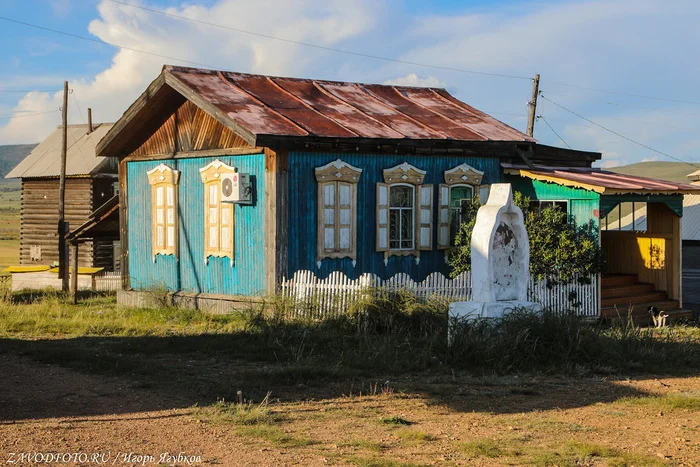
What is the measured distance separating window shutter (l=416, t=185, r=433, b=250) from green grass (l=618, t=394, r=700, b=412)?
8393 mm

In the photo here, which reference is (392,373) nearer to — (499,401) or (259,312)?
(499,401)

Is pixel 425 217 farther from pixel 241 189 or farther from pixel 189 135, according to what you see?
pixel 189 135

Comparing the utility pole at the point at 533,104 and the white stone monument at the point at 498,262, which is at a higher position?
the utility pole at the point at 533,104

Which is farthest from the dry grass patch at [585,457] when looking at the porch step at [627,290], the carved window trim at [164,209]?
the carved window trim at [164,209]

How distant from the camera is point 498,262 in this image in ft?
41.6

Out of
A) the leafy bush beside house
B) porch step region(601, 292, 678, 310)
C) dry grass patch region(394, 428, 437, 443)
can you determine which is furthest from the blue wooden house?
dry grass patch region(394, 428, 437, 443)

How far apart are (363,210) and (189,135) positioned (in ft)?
12.8

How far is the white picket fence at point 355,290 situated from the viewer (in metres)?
14.7

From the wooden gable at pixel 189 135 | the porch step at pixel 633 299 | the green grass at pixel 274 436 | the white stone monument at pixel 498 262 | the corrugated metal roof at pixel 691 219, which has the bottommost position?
the green grass at pixel 274 436

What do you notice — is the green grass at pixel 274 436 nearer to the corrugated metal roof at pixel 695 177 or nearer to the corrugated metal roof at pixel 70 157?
the corrugated metal roof at pixel 70 157

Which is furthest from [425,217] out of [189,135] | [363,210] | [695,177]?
[695,177]

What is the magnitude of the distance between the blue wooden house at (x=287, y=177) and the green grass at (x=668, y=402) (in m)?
7.73

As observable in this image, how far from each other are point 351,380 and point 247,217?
21.8 feet

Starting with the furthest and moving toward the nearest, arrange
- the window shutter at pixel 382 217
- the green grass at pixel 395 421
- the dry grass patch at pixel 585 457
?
the window shutter at pixel 382 217 < the green grass at pixel 395 421 < the dry grass patch at pixel 585 457
